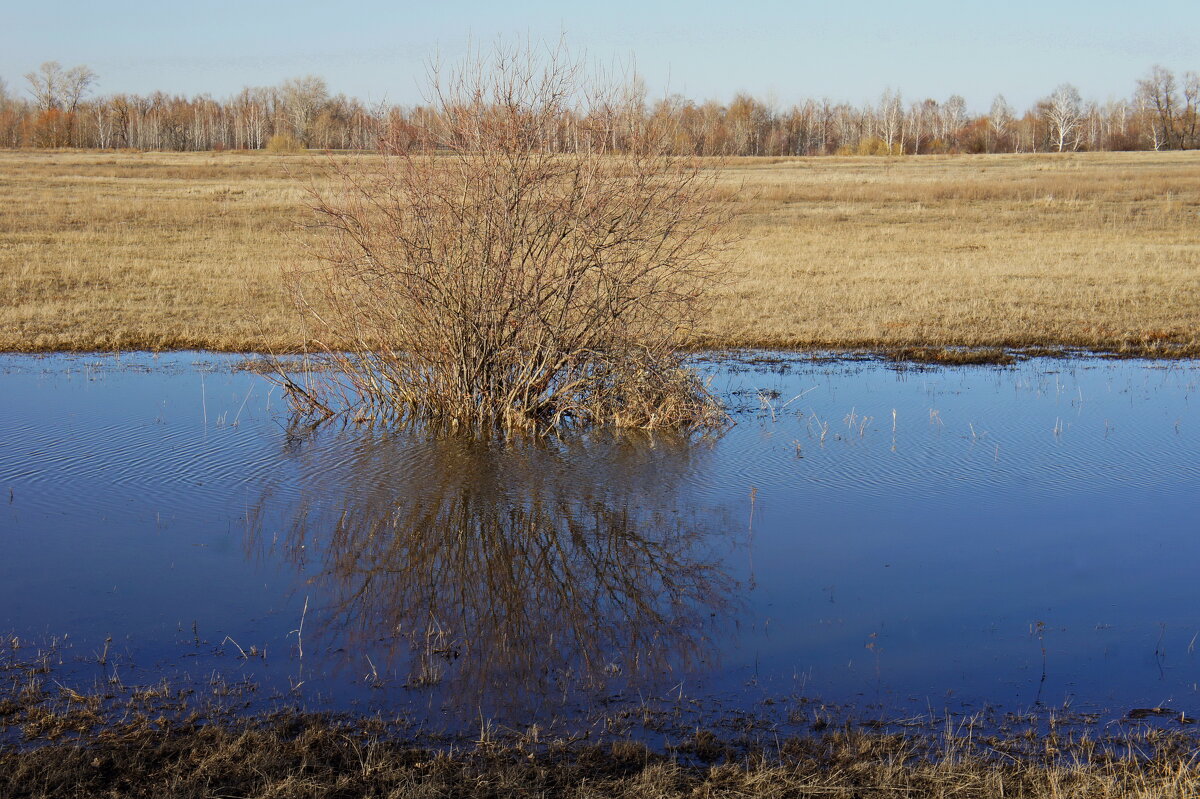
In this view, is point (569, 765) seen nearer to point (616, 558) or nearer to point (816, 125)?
point (616, 558)

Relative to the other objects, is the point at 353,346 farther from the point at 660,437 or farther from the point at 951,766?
the point at 951,766

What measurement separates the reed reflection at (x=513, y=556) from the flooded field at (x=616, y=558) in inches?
1.0

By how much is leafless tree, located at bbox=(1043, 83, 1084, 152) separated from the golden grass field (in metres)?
61.8

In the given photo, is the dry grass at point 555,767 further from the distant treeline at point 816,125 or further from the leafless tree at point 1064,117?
the leafless tree at point 1064,117

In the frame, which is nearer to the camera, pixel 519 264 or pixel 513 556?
pixel 513 556

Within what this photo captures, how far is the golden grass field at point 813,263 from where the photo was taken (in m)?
15.7

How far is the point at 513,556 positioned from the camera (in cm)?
711

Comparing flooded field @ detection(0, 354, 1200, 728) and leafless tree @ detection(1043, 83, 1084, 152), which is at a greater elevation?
leafless tree @ detection(1043, 83, 1084, 152)

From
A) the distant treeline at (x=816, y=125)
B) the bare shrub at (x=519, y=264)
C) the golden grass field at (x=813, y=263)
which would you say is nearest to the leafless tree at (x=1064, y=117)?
the distant treeline at (x=816, y=125)

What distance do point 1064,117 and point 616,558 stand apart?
107 m

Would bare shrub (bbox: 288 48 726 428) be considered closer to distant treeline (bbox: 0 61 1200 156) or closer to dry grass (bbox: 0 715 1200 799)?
dry grass (bbox: 0 715 1200 799)

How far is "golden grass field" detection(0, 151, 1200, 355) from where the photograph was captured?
1574 centimetres

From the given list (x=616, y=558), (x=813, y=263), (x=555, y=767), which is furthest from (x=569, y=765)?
(x=813, y=263)

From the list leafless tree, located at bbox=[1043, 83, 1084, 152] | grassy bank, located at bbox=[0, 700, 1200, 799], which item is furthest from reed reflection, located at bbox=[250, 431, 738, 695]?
leafless tree, located at bbox=[1043, 83, 1084, 152]
